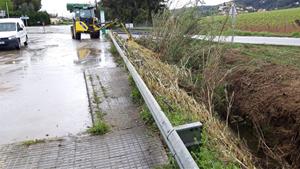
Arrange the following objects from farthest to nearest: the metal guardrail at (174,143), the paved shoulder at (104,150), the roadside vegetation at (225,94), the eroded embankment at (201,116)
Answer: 1. the roadside vegetation at (225,94)
2. the paved shoulder at (104,150)
3. the eroded embankment at (201,116)
4. the metal guardrail at (174,143)

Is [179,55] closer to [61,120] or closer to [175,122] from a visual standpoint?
[61,120]

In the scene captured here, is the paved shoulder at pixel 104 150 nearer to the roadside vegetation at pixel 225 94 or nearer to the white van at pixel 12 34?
the roadside vegetation at pixel 225 94

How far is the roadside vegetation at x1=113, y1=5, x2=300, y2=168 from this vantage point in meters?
4.57

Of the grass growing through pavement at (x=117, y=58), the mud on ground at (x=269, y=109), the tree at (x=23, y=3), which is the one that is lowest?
the mud on ground at (x=269, y=109)

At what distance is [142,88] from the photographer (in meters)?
5.55

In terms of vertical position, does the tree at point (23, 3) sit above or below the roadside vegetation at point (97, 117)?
above

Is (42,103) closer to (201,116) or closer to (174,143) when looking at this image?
(201,116)

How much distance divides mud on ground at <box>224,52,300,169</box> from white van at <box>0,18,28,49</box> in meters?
14.5

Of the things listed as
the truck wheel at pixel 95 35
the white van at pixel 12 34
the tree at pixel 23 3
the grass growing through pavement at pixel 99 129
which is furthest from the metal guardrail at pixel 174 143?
the tree at pixel 23 3

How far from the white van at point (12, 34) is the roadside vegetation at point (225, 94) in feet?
36.5

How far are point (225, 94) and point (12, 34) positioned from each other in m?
15.9

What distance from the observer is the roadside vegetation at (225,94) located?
457 centimetres

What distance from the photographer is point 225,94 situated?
7.36 meters

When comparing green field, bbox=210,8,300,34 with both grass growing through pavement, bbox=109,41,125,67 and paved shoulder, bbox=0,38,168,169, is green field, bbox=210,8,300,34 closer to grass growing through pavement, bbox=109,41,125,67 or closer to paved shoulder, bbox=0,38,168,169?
grass growing through pavement, bbox=109,41,125,67
